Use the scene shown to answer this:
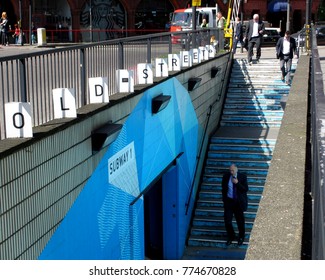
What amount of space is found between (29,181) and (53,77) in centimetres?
203

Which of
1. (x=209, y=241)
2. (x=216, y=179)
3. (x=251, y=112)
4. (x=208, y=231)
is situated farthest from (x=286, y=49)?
(x=209, y=241)

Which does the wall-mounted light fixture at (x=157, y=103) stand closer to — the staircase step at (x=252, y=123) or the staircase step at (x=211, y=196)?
the staircase step at (x=211, y=196)

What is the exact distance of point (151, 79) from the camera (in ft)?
43.7

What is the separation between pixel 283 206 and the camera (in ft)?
17.8

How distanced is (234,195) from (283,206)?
415 inches

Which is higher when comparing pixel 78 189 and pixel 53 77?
pixel 53 77

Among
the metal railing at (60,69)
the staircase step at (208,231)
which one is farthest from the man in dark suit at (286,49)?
the metal railing at (60,69)

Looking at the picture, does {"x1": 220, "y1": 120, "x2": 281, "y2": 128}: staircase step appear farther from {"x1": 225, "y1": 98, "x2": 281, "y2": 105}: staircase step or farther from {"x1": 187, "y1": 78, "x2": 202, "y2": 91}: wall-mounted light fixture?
{"x1": 187, "y1": 78, "x2": 202, "y2": 91}: wall-mounted light fixture

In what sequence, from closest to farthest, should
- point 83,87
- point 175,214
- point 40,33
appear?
point 83,87 < point 175,214 < point 40,33

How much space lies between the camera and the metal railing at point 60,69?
790cm

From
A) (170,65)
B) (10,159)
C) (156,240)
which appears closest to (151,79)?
(170,65)

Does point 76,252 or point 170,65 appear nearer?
point 76,252

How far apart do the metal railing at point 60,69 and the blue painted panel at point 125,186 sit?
874 millimetres

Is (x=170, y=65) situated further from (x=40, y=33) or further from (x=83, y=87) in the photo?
(x=40, y=33)
